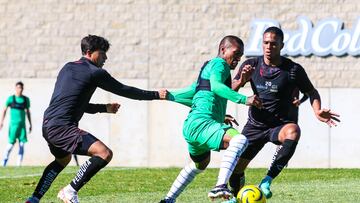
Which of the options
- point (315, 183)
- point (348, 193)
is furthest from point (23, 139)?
point (348, 193)

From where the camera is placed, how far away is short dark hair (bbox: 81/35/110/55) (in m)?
11.9

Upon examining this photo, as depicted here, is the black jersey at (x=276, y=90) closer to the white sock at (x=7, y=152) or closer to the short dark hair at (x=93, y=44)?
the short dark hair at (x=93, y=44)

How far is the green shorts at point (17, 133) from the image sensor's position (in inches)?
1099

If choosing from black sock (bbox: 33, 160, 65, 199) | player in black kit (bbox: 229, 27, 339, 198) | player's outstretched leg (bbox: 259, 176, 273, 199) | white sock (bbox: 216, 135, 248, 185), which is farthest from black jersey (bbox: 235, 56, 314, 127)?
black sock (bbox: 33, 160, 65, 199)

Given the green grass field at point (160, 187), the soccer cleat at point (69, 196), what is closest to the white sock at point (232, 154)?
the soccer cleat at point (69, 196)

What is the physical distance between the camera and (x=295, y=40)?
29266 millimetres

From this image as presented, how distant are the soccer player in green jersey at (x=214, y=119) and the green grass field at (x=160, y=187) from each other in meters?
1.84

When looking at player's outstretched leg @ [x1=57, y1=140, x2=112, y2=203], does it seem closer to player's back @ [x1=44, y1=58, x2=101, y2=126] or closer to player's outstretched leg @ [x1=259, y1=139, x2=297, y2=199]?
player's back @ [x1=44, y1=58, x2=101, y2=126]

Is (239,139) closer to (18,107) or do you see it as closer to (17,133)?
(17,133)

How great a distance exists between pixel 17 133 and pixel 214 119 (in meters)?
16.8

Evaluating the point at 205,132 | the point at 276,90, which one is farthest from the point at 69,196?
the point at 276,90

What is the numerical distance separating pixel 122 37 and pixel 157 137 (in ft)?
9.40

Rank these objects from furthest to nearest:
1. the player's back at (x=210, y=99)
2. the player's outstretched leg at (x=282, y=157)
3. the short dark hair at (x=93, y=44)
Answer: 1. the player's outstretched leg at (x=282, y=157)
2. the short dark hair at (x=93, y=44)
3. the player's back at (x=210, y=99)

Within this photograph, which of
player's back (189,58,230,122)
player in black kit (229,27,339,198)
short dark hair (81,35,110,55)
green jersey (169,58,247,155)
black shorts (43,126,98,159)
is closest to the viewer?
green jersey (169,58,247,155)
